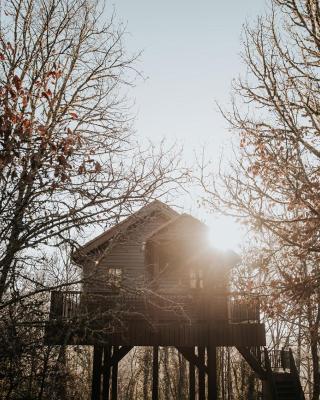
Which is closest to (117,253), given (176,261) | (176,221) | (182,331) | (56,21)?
(176,261)

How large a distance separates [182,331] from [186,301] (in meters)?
2.03

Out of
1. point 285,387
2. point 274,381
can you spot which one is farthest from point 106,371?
point 285,387

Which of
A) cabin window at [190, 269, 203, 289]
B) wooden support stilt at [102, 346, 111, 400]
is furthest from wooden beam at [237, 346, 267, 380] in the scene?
wooden support stilt at [102, 346, 111, 400]

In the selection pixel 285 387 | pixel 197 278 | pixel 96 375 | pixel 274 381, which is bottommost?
pixel 285 387

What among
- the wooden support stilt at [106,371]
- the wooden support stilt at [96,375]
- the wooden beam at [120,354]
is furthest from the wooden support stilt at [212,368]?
the wooden support stilt at [96,375]

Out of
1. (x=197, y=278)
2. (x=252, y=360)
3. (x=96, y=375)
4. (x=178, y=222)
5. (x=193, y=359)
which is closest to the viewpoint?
(x=252, y=360)

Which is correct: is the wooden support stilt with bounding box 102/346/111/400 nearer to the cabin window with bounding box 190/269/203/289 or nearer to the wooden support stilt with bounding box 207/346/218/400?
the wooden support stilt with bounding box 207/346/218/400

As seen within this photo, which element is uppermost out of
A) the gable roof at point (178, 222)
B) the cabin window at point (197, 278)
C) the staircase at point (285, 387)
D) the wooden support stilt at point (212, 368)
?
the gable roof at point (178, 222)

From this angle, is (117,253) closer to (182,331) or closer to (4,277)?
(182,331)

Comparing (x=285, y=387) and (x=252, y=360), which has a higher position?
(x=252, y=360)

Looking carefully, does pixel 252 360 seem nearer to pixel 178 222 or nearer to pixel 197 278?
pixel 197 278

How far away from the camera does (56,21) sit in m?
9.34

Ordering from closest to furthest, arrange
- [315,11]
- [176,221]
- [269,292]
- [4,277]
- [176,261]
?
[4,277]
[315,11]
[269,292]
[176,221]
[176,261]

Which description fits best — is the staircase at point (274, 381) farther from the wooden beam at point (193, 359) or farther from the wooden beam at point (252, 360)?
the wooden beam at point (193, 359)
